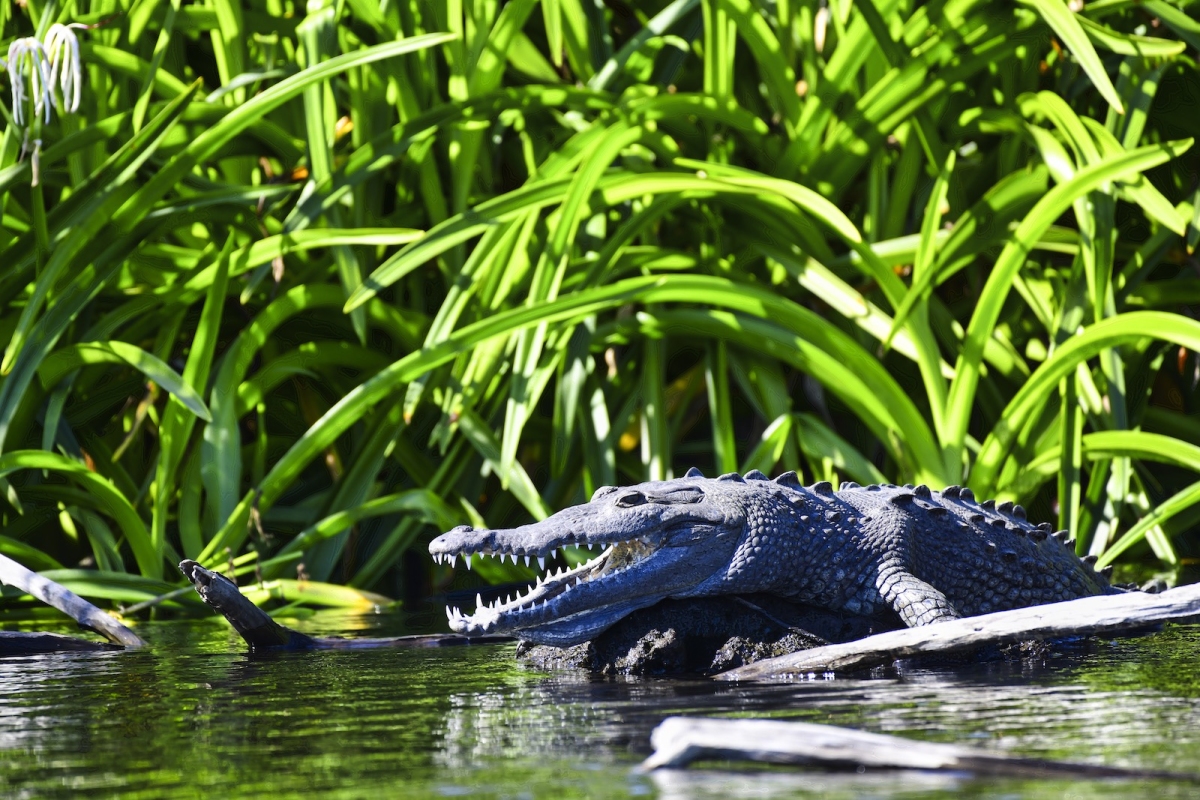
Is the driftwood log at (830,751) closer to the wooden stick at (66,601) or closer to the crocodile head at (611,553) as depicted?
the crocodile head at (611,553)

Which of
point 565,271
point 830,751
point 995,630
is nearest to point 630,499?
point 995,630

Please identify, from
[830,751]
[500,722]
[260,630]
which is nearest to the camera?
[830,751]

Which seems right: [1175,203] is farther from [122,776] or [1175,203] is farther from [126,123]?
[122,776]

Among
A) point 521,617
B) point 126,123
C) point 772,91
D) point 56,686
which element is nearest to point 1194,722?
point 521,617

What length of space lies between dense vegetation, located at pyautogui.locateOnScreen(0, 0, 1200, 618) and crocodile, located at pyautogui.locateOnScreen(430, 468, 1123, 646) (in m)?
1.32

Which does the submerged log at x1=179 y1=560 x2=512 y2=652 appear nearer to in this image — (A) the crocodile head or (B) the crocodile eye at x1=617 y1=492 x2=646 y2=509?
(A) the crocodile head

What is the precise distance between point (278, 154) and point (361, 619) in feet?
8.57

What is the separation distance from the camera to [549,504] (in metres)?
6.43

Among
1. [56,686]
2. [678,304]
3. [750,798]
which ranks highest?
[678,304]

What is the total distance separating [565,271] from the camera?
6.34 meters

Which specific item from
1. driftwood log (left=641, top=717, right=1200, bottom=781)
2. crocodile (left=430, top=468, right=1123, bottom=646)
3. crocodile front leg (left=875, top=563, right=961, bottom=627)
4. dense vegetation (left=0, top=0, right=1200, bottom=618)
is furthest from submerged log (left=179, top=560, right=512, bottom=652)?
driftwood log (left=641, top=717, right=1200, bottom=781)

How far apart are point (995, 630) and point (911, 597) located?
58 cm

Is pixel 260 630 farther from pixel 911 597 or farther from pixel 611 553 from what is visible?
pixel 911 597

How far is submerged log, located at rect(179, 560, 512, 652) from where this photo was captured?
12.9 feet
